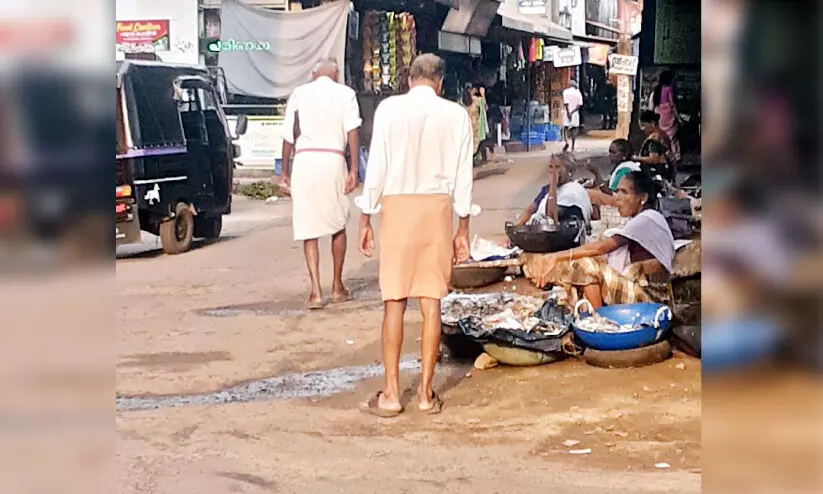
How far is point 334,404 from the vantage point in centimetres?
388

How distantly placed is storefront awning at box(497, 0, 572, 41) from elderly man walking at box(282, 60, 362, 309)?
67 cm

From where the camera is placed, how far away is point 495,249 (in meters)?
4.55

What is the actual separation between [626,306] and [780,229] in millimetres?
2757

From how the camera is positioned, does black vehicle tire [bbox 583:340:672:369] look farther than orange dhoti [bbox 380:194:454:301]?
Yes

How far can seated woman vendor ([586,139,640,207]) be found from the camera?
13.9 ft

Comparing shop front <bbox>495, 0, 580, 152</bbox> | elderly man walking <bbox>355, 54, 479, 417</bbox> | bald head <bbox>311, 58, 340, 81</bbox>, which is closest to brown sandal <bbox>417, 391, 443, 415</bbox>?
elderly man walking <bbox>355, 54, 479, 417</bbox>

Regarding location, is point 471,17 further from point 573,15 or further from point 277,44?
point 277,44

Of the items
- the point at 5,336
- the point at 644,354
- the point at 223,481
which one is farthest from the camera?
the point at 644,354

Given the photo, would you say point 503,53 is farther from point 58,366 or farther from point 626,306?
point 58,366

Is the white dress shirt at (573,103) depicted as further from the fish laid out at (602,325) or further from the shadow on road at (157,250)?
the shadow on road at (157,250)

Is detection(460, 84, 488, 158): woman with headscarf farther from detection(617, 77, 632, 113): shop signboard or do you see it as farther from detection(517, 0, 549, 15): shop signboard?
detection(617, 77, 632, 113): shop signboard

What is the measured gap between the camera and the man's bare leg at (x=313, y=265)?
4148 millimetres

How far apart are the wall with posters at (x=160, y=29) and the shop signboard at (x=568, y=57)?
4.62 ft

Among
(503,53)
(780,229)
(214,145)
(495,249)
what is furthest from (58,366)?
(495,249)
